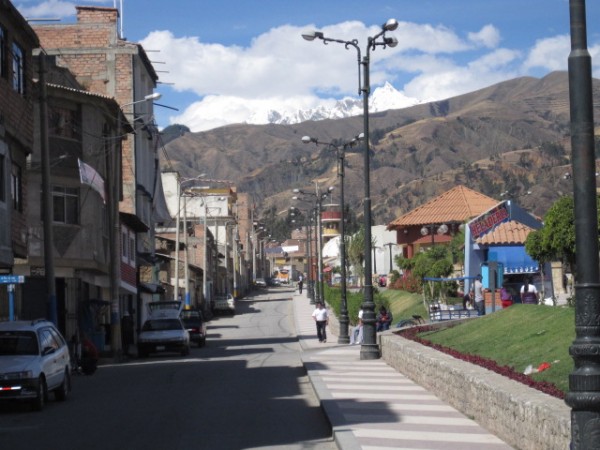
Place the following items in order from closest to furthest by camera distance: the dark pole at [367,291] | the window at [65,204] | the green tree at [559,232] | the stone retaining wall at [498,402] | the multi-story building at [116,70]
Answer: the stone retaining wall at [498,402], the green tree at [559,232], the dark pole at [367,291], the window at [65,204], the multi-story building at [116,70]

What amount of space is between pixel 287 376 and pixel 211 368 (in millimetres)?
4570

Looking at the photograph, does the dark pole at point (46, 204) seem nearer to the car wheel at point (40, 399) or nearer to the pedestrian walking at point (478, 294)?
the car wheel at point (40, 399)

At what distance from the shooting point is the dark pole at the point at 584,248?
7.56 meters

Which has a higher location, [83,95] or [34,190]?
[83,95]

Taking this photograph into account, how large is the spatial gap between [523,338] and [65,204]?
2112 cm

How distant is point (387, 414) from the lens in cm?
1549

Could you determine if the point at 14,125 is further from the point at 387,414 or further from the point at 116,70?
the point at 116,70

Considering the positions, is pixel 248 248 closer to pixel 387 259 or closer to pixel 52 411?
pixel 387 259

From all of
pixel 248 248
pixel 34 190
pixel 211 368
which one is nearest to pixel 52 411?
pixel 211 368

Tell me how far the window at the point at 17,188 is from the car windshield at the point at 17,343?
747 centimetres

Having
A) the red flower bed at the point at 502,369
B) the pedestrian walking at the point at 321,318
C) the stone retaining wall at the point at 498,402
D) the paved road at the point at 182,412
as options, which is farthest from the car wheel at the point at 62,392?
the pedestrian walking at the point at 321,318

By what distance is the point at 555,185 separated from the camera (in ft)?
Result: 554

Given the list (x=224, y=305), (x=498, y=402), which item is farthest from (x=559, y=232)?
(x=224, y=305)

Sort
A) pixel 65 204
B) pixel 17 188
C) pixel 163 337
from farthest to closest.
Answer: pixel 163 337 → pixel 65 204 → pixel 17 188
